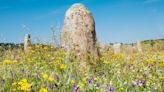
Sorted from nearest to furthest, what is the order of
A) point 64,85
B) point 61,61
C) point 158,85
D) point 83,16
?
point 64,85
point 158,85
point 61,61
point 83,16

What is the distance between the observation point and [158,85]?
5098 millimetres

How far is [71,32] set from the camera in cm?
980

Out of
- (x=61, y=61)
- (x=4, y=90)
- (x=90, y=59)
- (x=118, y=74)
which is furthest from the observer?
(x=90, y=59)

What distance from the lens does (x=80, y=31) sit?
9.76 m

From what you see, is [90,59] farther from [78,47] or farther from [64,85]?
[64,85]

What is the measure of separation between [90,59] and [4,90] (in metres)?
5.46

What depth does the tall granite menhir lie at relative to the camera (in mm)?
9555

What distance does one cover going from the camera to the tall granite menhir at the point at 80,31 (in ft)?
31.3

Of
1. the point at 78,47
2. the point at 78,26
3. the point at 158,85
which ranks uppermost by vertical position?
the point at 78,26

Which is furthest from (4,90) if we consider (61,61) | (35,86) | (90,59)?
(90,59)

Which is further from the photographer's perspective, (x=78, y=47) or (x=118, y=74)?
(x=78, y=47)

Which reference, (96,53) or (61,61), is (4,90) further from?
(96,53)

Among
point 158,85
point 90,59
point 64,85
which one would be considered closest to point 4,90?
point 64,85

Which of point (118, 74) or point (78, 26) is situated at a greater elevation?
point (78, 26)
